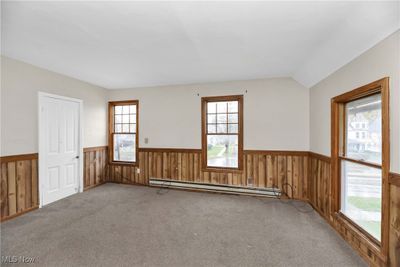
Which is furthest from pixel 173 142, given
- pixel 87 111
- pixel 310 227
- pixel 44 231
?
pixel 310 227

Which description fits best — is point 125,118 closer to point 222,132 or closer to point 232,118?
point 222,132

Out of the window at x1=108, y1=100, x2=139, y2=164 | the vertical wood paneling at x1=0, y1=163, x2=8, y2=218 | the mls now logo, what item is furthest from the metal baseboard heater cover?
the mls now logo

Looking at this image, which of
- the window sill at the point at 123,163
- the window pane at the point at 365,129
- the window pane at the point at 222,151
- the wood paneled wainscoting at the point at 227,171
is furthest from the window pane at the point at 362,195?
the window sill at the point at 123,163

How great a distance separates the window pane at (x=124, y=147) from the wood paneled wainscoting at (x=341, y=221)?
4100 millimetres

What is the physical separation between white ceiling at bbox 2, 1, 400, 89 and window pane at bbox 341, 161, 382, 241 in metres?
1.38

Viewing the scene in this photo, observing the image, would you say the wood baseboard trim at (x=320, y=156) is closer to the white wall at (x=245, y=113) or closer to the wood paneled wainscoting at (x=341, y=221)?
the wood paneled wainscoting at (x=341, y=221)

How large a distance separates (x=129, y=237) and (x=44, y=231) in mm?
1227

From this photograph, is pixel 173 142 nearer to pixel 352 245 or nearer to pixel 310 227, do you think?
pixel 310 227

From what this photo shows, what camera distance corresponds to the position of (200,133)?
14.1ft

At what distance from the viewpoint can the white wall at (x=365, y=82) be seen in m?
1.62

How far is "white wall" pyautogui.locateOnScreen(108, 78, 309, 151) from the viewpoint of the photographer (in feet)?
12.5

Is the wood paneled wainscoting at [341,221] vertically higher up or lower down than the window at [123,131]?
lower down

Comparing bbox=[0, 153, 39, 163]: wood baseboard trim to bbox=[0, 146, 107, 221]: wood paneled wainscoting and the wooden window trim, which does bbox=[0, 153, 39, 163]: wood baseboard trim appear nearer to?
bbox=[0, 146, 107, 221]: wood paneled wainscoting

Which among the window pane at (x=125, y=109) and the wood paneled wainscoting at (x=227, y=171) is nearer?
the wood paneled wainscoting at (x=227, y=171)
